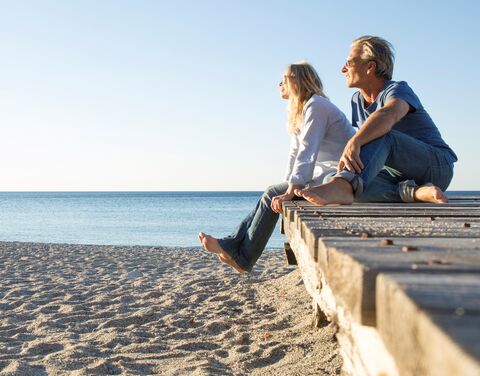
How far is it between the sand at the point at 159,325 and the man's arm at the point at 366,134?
124 centimetres

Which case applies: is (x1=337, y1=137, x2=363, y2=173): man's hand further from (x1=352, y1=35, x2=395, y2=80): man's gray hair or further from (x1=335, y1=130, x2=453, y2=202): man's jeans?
(x1=352, y1=35, x2=395, y2=80): man's gray hair

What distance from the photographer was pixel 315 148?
15.2 feet

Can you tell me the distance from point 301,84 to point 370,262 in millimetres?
3835

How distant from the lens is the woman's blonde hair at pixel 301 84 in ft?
15.9

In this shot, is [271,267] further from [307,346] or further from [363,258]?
[363,258]

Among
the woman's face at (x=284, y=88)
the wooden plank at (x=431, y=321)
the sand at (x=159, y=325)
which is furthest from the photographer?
the woman's face at (x=284, y=88)

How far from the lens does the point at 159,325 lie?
5.30m

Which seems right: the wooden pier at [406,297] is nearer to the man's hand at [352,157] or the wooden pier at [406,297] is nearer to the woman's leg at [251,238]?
the man's hand at [352,157]

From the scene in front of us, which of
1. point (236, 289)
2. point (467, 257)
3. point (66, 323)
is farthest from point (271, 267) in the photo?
point (467, 257)

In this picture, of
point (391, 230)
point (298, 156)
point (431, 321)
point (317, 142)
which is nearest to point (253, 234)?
point (298, 156)

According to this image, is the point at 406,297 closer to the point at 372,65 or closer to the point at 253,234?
the point at 253,234

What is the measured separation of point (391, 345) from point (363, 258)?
1.23 ft

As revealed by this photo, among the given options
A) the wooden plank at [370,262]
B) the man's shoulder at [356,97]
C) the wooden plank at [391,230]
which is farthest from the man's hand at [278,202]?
the wooden plank at [370,262]

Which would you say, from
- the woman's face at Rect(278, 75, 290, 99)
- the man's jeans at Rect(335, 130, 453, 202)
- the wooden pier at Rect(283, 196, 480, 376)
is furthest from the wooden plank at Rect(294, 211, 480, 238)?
the woman's face at Rect(278, 75, 290, 99)
